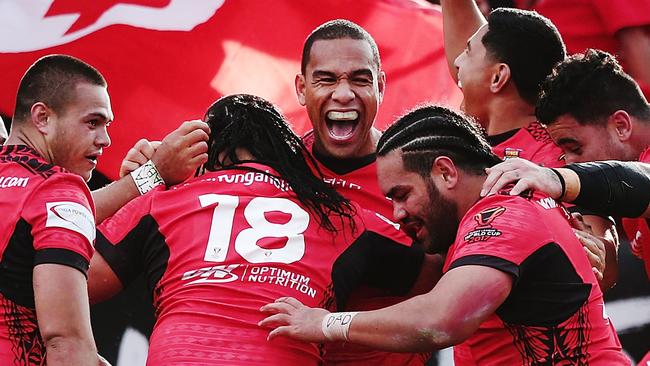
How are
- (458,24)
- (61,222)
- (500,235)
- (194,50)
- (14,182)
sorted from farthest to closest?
(194,50)
(458,24)
(14,182)
(61,222)
(500,235)

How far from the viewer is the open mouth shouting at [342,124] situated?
5.66m

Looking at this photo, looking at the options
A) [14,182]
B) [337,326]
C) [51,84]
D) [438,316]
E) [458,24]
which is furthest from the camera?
[458,24]

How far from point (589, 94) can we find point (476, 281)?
1637 millimetres

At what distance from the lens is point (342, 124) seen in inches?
225

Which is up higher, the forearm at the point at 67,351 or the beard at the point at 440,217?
the beard at the point at 440,217

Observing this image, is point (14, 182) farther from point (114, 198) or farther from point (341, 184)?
point (341, 184)

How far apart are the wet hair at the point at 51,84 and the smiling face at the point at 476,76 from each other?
2.09m

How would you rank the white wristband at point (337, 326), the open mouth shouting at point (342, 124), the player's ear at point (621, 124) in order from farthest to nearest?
the open mouth shouting at point (342, 124) < the player's ear at point (621, 124) < the white wristband at point (337, 326)

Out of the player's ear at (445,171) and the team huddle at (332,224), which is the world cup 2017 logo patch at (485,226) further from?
the player's ear at (445,171)

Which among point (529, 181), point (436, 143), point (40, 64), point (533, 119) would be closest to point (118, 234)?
point (40, 64)

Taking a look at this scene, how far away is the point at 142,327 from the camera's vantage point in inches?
260

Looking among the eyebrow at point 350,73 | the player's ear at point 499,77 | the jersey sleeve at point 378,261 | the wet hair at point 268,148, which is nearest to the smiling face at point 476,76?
the player's ear at point 499,77

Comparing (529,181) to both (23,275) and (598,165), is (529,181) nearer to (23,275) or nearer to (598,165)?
(598,165)

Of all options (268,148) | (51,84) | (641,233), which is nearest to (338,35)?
(268,148)
